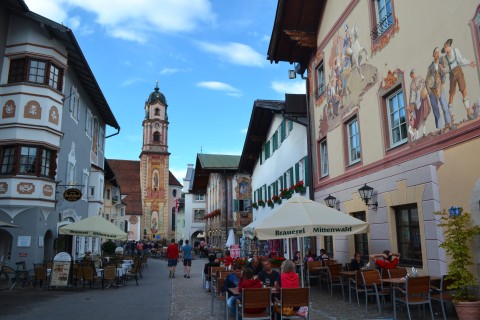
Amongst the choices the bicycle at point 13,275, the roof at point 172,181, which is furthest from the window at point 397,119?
the roof at point 172,181

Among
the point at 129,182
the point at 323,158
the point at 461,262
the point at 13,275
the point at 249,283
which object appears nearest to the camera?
the point at 461,262

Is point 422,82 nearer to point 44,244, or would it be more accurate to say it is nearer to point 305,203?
point 305,203

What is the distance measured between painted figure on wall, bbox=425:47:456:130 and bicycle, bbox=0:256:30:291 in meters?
14.3

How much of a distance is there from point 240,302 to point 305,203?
278 cm

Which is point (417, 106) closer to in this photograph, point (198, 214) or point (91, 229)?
point (91, 229)

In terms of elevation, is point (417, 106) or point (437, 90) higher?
point (437, 90)

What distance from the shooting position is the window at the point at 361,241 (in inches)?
530

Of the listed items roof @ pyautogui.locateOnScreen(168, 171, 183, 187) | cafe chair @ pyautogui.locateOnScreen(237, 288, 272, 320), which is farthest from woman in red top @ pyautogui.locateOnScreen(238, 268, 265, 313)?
roof @ pyautogui.locateOnScreen(168, 171, 183, 187)

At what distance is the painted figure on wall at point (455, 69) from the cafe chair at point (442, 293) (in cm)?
326

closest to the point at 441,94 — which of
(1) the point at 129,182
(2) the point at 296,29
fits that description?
(2) the point at 296,29

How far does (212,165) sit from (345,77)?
1215 inches

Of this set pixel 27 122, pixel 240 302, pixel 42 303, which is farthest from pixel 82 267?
pixel 240 302

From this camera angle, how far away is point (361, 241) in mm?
13781

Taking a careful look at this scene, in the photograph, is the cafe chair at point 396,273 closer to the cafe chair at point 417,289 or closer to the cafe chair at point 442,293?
the cafe chair at point 442,293
